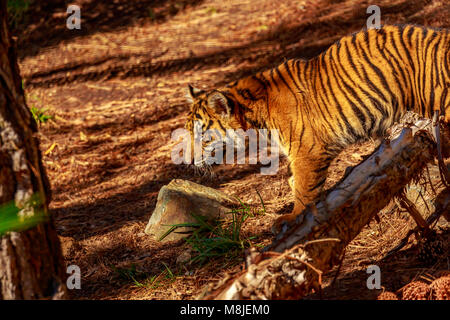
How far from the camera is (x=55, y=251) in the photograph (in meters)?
2.45

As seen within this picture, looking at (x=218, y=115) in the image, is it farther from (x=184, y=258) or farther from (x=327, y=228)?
(x=327, y=228)

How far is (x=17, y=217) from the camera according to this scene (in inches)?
90.2

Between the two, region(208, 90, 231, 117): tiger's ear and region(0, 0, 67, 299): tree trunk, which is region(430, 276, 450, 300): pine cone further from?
region(208, 90, 231, 117): tiger's ear

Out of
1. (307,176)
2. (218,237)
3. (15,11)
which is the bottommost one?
(218,237)

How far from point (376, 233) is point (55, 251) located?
2.39 metres

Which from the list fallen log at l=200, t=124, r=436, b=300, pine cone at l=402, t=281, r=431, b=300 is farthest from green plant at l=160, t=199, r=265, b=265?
pine cone at l=402, t=281, r=431, b=300

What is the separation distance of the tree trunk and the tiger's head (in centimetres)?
197

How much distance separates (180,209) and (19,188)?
2.28 meters

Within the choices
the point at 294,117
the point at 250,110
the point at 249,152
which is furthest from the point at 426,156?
the point at 249,152

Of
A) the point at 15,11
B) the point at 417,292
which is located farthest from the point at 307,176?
the point at 15,11

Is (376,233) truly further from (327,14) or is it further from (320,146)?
(327,14)

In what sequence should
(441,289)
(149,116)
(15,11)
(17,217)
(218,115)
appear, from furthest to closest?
(15,11) → (149,116) → (218,115) → (441,289) → (17,217)

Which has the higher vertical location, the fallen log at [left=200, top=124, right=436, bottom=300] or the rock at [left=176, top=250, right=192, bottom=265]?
the fallen log at [left=200, top=124, right=436, bottom=300]

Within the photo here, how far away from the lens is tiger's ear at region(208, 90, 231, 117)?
4098 millimetres
